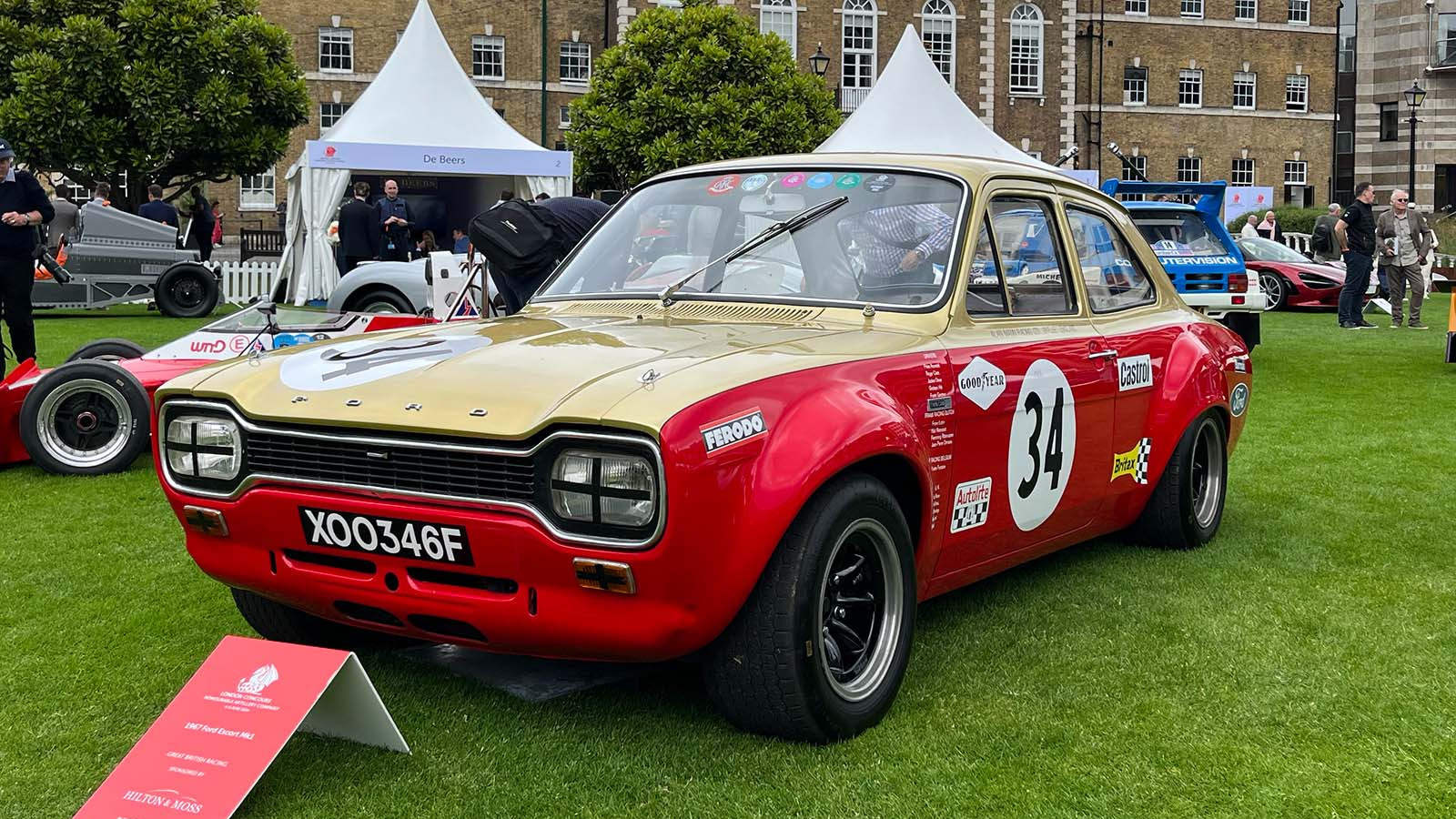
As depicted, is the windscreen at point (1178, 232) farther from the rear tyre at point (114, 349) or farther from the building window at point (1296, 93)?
the building window at point (1296, 93)

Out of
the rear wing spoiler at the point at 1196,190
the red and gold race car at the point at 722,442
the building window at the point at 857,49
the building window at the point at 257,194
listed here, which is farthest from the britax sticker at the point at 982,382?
the building window at the point at 857,49

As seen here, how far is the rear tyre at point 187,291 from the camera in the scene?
18.4 meters

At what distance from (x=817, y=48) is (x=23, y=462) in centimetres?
4218

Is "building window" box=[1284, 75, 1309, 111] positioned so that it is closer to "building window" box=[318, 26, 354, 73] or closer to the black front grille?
"building window" box=[318, 26, 354, 73]

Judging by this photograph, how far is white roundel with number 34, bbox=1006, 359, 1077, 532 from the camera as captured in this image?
416 cm

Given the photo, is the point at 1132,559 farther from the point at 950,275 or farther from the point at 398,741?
the point at 398,741

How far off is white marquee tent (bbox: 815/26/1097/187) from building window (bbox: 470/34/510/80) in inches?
926

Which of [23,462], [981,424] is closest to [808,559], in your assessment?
[981,424]

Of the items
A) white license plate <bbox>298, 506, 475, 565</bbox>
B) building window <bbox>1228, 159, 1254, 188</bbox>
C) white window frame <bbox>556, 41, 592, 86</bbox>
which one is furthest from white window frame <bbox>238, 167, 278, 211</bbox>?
white license plate <bbox>298, 506, 475, 565</bbox>

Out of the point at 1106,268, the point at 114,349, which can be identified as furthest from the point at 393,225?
the point at 1106,268

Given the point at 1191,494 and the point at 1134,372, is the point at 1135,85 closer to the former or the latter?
the point at 1191,494

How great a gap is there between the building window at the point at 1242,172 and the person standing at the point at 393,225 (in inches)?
1659

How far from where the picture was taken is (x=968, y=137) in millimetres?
22844

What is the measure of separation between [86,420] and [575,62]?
3979 centimetres
